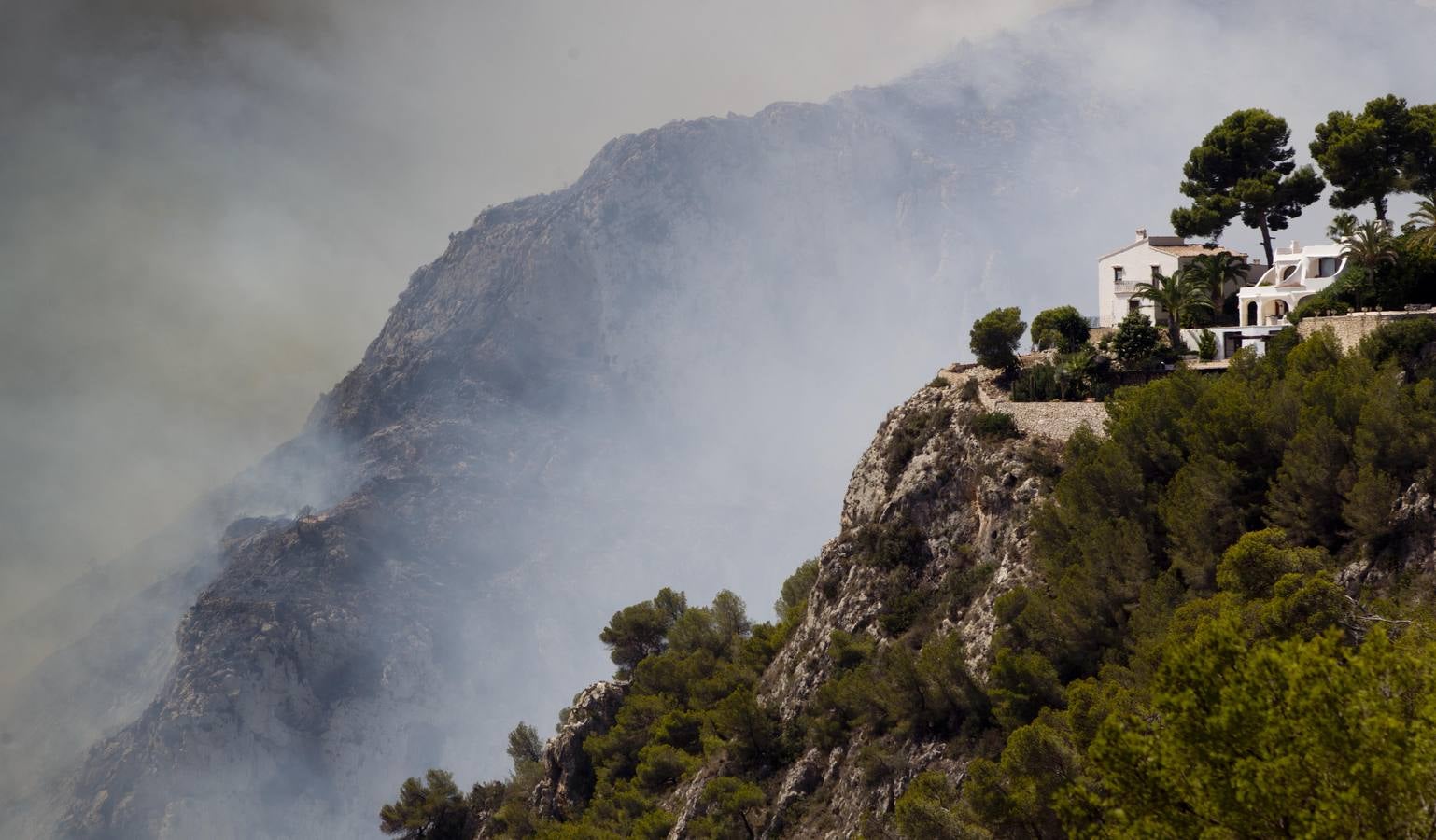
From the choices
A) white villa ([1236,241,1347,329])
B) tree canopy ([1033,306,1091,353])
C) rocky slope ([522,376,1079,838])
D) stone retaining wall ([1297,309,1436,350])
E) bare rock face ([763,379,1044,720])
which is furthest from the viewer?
tree canopy ([1033,306,1091,353])

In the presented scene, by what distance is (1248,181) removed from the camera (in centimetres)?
6325

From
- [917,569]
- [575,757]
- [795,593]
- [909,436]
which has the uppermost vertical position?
[909,436]

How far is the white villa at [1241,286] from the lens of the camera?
55906 mm

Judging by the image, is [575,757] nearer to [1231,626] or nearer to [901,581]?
[901,581]

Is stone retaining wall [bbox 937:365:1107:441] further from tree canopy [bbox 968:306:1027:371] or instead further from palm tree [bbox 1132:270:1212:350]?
palm tree [bbox 1132:270:1212:350]

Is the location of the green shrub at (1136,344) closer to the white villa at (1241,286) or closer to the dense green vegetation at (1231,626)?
the white villa at (1241,286)

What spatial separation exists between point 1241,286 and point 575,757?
157 feet

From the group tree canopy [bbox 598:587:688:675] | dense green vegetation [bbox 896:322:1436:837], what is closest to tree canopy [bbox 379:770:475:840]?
tree canopy [bbox 598:587:688:675]

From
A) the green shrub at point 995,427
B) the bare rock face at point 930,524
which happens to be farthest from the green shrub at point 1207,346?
the bare rock face at point 930,524

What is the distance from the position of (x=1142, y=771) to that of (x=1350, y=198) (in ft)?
163

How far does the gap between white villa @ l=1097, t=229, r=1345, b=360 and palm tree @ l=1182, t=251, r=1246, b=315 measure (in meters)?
0.64

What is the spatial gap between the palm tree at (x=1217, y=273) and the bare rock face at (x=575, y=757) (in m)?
42.1

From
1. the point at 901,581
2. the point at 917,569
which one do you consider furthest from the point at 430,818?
the point at 917,569

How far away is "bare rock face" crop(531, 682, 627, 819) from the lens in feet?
231
